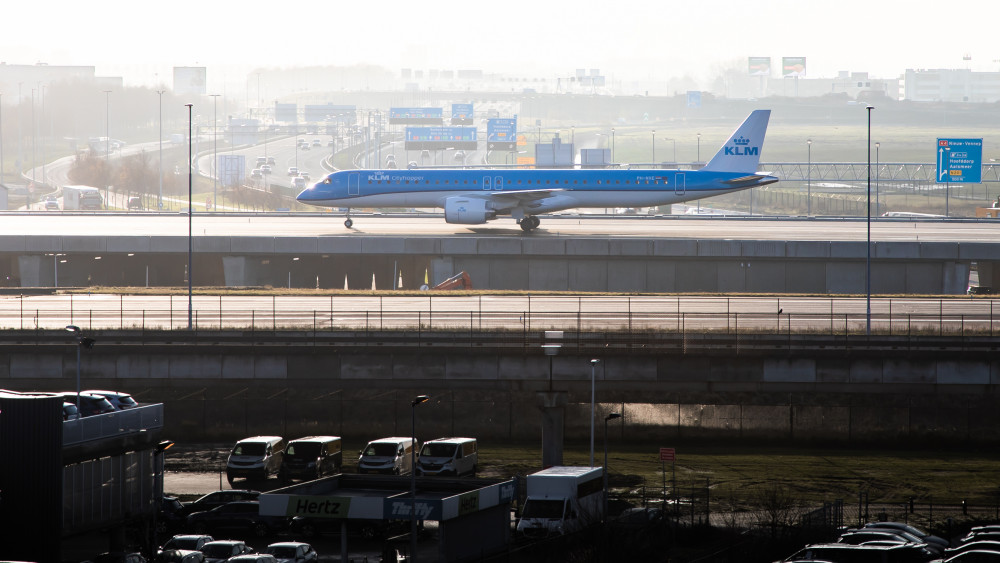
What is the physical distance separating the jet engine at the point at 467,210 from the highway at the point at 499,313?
15186mm

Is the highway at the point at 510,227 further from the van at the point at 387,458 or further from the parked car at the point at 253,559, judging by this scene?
the parked car at the point at 253,559

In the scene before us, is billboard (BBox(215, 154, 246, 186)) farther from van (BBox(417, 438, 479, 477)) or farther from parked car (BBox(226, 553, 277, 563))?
parked car (BBox(226, 553, 277, 563))

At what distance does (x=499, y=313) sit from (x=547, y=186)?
1068 inches

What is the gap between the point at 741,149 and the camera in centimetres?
7425

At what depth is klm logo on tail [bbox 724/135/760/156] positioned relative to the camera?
74.1 meters

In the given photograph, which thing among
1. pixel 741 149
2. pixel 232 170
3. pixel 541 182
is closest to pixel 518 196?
pixel 541 182

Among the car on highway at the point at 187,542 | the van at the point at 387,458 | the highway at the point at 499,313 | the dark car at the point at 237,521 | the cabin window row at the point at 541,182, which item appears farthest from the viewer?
the cabin window row at the point at 541,182

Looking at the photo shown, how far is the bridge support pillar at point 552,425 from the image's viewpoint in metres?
37.2

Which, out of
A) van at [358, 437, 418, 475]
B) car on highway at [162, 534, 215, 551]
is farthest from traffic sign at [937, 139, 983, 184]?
car on highway at [162, 534, 215, 551]

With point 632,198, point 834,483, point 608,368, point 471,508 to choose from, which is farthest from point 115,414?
point 632,198

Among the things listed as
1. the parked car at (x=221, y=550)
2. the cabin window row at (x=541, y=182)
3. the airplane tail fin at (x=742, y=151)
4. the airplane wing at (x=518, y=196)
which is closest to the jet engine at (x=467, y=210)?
the airplane wing at (x=518, y=196)

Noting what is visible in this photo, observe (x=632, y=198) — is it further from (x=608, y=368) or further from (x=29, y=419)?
(x=29, y=419)

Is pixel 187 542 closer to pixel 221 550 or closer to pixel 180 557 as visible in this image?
pixel 221 550

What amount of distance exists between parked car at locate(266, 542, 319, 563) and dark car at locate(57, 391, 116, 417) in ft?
24.3
